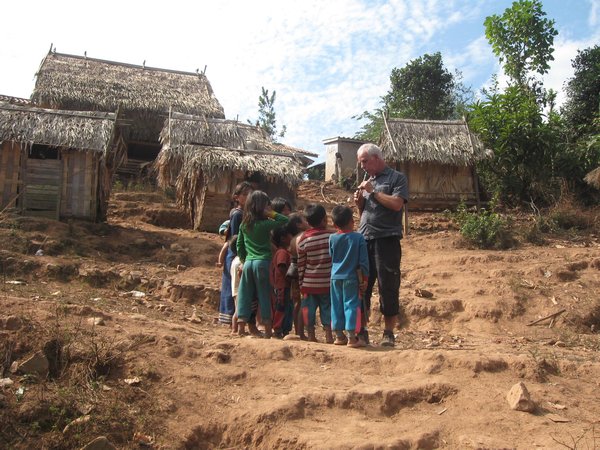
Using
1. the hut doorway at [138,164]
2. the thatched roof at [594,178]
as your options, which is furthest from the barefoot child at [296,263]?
the hut doorway at [138,164]

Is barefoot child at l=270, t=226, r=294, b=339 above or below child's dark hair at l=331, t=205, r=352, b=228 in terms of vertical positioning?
below

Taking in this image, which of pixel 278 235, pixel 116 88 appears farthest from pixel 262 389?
pixel 116 88

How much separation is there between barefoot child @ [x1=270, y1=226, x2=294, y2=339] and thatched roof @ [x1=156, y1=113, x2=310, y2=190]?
731 centimetres

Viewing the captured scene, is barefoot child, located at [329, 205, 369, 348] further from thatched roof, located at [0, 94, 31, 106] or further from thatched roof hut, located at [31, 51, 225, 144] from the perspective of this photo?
thatched roof, located at [0, 94, 31, 106]

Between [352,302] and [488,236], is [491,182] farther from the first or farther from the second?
[352,302]

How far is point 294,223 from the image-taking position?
559 centimetres

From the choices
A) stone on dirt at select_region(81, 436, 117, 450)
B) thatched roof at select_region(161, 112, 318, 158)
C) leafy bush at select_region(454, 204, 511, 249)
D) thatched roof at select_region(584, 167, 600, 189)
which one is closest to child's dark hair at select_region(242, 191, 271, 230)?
stone on dirt at select_region(81, 436, 117, 450)

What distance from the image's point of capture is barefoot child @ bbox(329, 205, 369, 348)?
186 inches

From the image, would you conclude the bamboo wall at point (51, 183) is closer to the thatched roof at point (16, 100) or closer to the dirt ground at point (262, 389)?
the dirt ground at point (262, 389)

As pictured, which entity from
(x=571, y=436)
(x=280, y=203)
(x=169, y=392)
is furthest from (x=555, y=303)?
(x=169, y=392)

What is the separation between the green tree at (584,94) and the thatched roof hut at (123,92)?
9.79 meters

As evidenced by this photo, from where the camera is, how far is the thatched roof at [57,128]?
37.2 ft

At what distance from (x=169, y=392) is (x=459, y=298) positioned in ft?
17.6

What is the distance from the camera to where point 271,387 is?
13.3 feet
